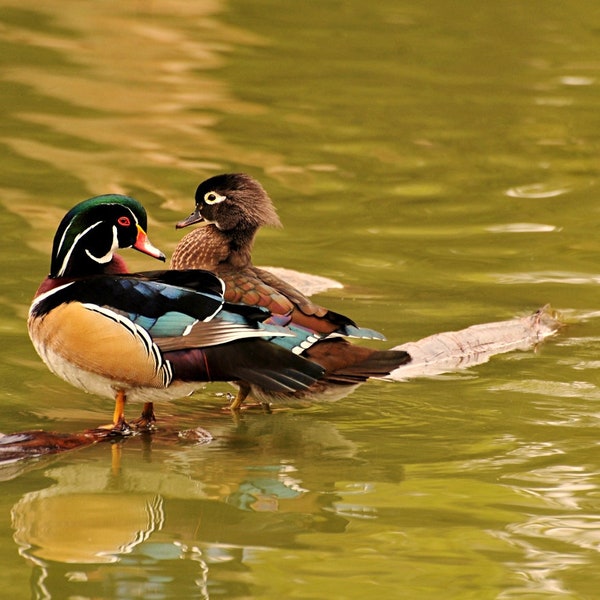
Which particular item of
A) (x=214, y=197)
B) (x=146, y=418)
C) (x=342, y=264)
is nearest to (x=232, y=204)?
(x=214, y=197)

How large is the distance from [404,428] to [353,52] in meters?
10.6

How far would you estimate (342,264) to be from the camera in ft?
34.3

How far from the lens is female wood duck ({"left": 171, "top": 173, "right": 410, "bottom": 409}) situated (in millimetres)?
6938

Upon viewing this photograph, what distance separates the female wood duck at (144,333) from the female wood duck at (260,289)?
0.18 m

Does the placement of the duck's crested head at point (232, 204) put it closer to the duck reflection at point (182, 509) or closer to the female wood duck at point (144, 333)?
the female wood duck at point (144, 333)

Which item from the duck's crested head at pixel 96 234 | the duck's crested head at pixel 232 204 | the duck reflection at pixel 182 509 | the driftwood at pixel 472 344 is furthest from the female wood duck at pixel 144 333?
the driftwood at pixel 472 344

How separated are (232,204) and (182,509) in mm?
2331

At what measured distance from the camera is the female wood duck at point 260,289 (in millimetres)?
6938

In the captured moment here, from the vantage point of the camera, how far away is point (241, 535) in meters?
5.66

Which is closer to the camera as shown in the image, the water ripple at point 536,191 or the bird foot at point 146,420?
the bird foot at point 146,420

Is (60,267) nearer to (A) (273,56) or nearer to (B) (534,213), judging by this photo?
(B) (534,213)

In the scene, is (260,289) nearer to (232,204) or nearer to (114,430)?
(232,204)

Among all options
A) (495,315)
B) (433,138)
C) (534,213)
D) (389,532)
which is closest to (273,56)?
(433,138)

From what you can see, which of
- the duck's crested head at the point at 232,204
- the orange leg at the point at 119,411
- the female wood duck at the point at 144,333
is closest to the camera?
the female wood duck at the point at 144,333
